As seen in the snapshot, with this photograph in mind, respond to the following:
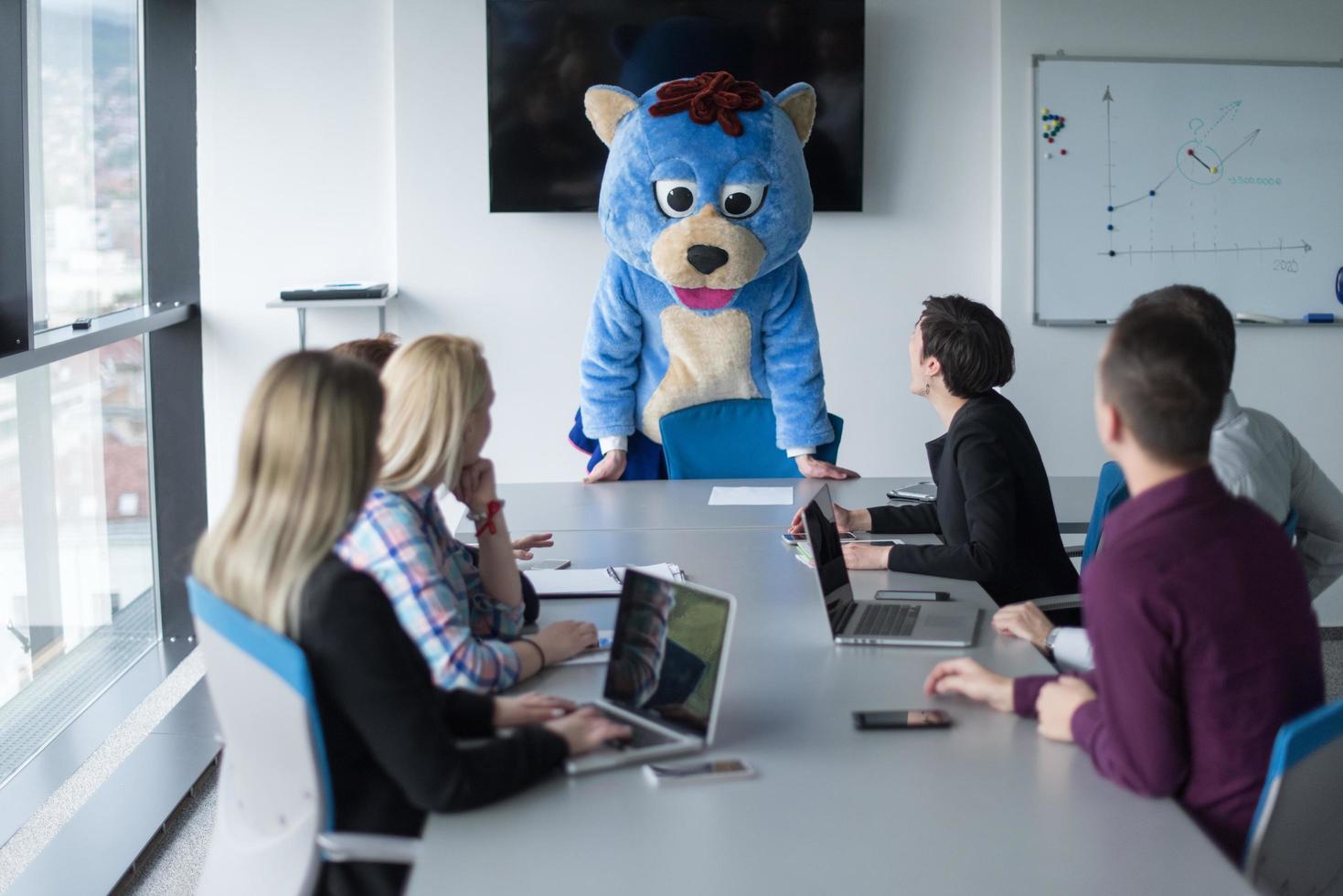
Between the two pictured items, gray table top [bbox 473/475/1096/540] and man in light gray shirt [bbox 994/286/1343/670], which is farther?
gray table top [bbox 473/475/1096/540]

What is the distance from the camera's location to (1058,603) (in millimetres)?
2467

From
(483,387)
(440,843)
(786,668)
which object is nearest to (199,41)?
(483,387)

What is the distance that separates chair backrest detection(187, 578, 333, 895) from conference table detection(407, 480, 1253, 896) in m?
0.18

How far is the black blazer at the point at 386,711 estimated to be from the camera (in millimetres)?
1393

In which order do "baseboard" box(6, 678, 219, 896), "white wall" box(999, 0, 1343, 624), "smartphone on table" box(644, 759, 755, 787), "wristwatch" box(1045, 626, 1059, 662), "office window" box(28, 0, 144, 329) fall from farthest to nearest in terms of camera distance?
"white wall" box(999, 0, 1343, 624), "office window" box(28, 0, 144, 329), "baseboard" box(6, 678, 219, 896), "wristwatch" box(1045, 626, 1059, 662), "smartphone on table" box(644, 759, 755, 787)

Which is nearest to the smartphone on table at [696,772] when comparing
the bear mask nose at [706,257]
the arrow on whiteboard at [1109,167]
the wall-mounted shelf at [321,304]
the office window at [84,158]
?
the bear mask nose at [706,257]

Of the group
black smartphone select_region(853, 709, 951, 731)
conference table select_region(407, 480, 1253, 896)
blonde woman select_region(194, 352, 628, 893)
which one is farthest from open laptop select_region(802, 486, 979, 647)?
blonde woman select_region(194, 352, 628, 893)

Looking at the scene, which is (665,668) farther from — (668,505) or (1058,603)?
(668,505)

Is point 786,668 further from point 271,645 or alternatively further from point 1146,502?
point 271,645

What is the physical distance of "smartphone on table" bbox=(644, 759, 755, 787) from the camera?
1.50m

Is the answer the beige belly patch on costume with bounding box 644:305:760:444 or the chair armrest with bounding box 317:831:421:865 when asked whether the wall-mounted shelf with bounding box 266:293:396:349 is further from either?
the chair armrest with bounding box 317:831:421:865

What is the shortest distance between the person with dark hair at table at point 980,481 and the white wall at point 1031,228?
209cm

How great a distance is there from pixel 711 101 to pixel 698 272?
425 mm

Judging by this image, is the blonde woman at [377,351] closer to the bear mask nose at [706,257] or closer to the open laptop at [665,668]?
the open laptop at [665,668]
